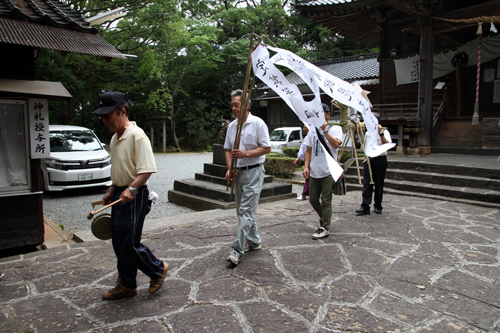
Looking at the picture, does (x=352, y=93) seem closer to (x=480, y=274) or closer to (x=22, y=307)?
(x=480, y=274)

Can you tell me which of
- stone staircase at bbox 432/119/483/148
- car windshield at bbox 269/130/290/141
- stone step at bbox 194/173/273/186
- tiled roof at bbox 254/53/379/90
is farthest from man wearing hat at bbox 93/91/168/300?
tiled roof at bbox 254/53/379/90

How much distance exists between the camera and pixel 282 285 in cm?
347

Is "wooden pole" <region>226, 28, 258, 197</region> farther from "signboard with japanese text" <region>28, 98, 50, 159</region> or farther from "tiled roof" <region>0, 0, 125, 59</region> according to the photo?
"signboard with japanese text" <region>28, 98, 50, 159</region>

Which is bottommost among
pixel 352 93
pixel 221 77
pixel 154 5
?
pixel 352 93

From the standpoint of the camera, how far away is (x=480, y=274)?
377 cm

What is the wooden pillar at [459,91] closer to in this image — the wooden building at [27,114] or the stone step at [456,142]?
the stone step at [456,142]

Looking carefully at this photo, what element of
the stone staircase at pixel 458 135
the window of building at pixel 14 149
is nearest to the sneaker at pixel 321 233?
the window of building at pixel 14 149

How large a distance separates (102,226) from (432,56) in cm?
1207

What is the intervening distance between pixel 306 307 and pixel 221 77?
82.5 ft

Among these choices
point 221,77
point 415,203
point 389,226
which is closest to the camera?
point 389,226

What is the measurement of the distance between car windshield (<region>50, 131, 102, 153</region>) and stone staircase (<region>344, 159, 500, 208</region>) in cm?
765

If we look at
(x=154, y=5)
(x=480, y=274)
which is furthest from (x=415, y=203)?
(x=154, y=5)

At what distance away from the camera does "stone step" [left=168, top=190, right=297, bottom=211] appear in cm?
770

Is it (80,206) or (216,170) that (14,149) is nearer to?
(80,206)
